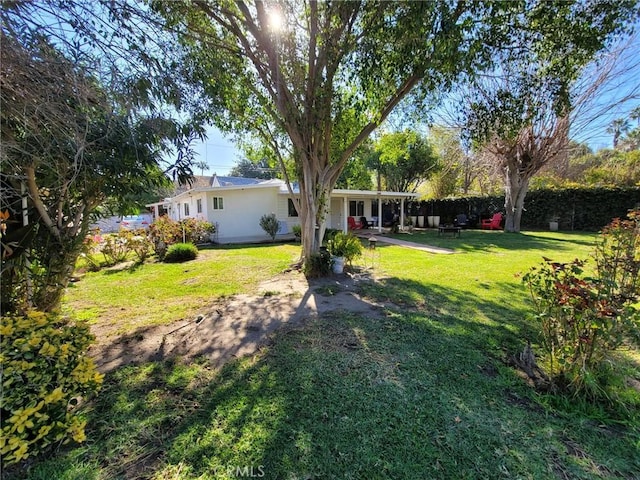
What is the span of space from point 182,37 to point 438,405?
6.95m

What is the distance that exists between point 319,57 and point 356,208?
15.9m

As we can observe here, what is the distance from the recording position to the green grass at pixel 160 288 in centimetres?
480

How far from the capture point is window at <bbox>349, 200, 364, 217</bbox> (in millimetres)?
21234

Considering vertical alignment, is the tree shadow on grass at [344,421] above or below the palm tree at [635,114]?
below

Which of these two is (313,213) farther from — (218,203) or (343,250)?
(218,203)

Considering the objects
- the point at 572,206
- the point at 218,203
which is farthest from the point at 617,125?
the point at 218,203

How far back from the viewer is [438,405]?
249cm

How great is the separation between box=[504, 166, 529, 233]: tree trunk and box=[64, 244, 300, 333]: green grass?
14.2m

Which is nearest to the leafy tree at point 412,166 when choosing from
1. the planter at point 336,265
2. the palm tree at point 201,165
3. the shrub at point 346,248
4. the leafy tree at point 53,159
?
the shrub at point 346,248

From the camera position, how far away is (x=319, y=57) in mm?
5922

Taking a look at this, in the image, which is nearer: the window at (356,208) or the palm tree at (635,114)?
the palm tree at (635,114)

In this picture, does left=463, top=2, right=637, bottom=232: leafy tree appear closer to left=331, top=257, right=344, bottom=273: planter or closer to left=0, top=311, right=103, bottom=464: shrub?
left=331, top=257, right=344, bottom=273: planter

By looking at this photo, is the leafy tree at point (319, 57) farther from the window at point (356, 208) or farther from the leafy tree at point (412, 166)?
the window at point (356, 208)

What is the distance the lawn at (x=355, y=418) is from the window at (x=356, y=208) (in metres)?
17.5
